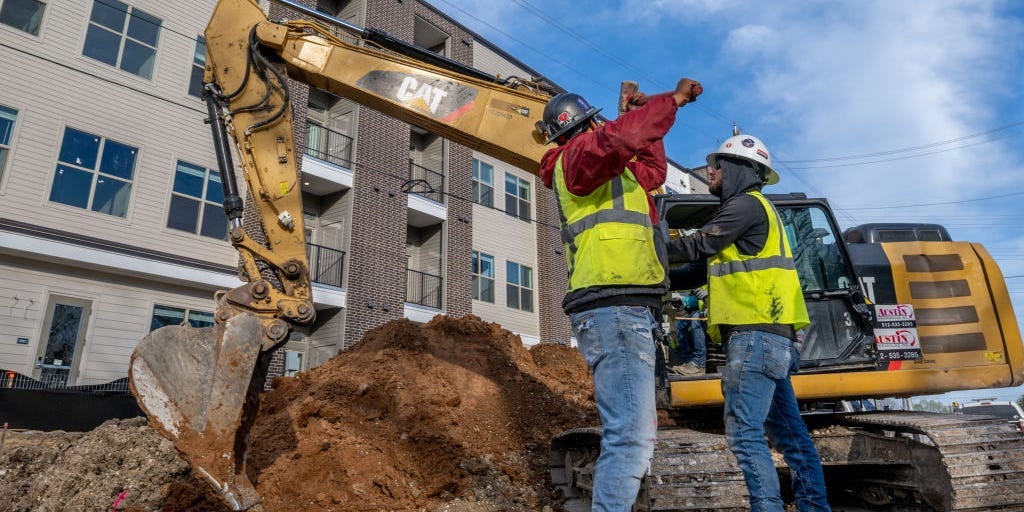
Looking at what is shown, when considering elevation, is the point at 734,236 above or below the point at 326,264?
below

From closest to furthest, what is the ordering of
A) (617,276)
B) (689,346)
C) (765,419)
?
1. (617,276)
2. (765,419)
3. (689,346)

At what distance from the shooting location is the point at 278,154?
5.14m

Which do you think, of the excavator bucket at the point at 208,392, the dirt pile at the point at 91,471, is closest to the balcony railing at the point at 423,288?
the dirt pile at the point at 91,471

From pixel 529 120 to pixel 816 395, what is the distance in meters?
3.19

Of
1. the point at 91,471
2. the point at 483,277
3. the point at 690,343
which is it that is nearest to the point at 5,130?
the point at 91,471

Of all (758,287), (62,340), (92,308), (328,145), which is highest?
(328,145)

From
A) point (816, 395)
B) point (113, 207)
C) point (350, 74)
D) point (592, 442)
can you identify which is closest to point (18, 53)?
point (113, 207)

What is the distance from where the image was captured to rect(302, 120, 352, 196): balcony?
17.0m

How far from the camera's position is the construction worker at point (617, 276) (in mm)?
2797

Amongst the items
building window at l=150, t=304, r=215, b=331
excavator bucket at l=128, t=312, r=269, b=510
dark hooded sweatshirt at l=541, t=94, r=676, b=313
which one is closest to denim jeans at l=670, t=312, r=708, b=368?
dark hooded sweatshirt at l=541, t=94, r=676, b=313

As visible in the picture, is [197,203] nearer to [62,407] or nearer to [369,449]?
[62,407]

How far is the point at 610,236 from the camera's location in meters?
3.04

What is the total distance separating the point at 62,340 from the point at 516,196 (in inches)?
589

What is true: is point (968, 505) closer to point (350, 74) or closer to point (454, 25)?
point (350, 74)
